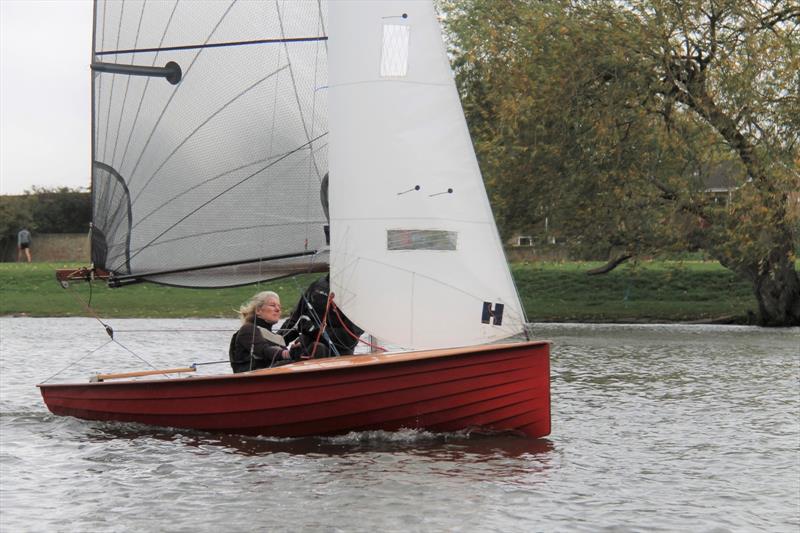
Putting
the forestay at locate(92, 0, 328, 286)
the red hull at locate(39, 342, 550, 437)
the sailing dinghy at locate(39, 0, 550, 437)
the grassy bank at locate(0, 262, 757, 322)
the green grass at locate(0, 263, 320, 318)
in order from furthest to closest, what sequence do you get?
the green grass at locate(0, 263, 320, 318)
the grassy bank at locate(0, 262, 757, 322)
the forestay at locate(92, 0, 328, 286)
the sailing dinghy at locate(39, 0, 550, 437)
the red hull at locate(39, 342, 550, 437)

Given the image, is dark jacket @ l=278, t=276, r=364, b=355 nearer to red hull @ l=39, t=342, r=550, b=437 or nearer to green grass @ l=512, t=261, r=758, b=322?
red hull @ l=39, t=342, r=550, b=437

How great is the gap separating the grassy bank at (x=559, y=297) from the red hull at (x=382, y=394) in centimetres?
→ 2701

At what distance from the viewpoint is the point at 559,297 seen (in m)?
44.2

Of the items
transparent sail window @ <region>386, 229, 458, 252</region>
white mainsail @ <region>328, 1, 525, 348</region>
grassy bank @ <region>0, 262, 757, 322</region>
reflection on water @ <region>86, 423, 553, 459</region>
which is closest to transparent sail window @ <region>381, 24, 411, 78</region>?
white mainsail @ <region>328, 1, 525, 348</region>

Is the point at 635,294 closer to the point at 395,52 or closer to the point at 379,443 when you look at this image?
the point at 395,52

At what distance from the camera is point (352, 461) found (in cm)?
1203

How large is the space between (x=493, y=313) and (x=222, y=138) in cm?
384

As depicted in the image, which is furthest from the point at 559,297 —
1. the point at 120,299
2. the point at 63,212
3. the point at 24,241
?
the point at 63,212

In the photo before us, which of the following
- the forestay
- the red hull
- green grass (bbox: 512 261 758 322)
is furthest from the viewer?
green grass (bbox: 512 261 758 322)

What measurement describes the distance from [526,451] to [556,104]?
21.3 m

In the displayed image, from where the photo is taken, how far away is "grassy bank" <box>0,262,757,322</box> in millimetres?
40469

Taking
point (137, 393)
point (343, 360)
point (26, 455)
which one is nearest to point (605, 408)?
point (343, 360)

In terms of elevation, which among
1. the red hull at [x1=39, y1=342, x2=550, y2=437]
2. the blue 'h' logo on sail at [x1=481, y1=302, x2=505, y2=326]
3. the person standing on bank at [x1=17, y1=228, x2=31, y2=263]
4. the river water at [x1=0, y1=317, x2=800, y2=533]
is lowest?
the river water at [x1=0, y1=317, x2=800, y2=533]

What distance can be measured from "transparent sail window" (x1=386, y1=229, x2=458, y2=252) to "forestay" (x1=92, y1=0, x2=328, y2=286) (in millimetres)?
1381
